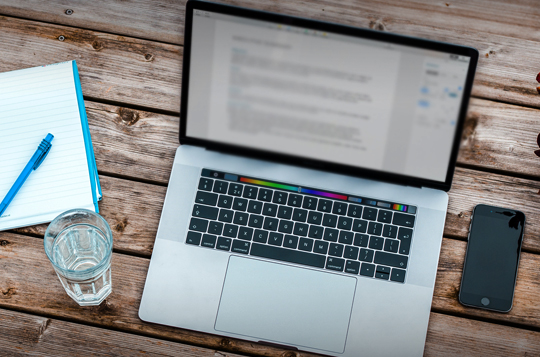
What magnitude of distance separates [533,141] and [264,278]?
63cm

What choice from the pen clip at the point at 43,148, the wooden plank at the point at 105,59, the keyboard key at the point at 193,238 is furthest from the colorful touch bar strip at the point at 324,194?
the pen clip at the point at 43,148

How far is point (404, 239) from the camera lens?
2.91 ft

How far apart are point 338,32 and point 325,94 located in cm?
11

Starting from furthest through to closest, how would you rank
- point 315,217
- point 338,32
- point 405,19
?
point 405,19 → point 315,217 → point 338,32

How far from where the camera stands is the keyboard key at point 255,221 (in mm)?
896

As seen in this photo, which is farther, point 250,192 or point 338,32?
point 250,192

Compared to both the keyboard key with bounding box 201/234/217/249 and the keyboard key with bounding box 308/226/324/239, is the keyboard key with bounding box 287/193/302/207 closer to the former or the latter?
the keyboard key with bounding box 308/226/324/239

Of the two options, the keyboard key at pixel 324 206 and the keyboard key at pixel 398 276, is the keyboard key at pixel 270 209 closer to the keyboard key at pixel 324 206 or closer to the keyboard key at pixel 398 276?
the keyboard key at pixel 324 206

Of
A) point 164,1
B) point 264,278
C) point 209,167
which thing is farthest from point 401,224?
point 164,1

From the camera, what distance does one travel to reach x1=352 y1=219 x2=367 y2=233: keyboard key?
0.89m

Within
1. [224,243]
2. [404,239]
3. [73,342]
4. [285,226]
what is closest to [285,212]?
[285,226]

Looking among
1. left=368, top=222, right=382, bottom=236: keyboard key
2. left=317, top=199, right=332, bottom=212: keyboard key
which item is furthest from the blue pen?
left=368, top=222, right=382, bottom=236: keyboard key

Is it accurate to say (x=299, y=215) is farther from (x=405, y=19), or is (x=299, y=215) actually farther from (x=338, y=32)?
(x=405, y=19)

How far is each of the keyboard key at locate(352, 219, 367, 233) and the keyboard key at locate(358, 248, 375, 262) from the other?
38 millimetres
